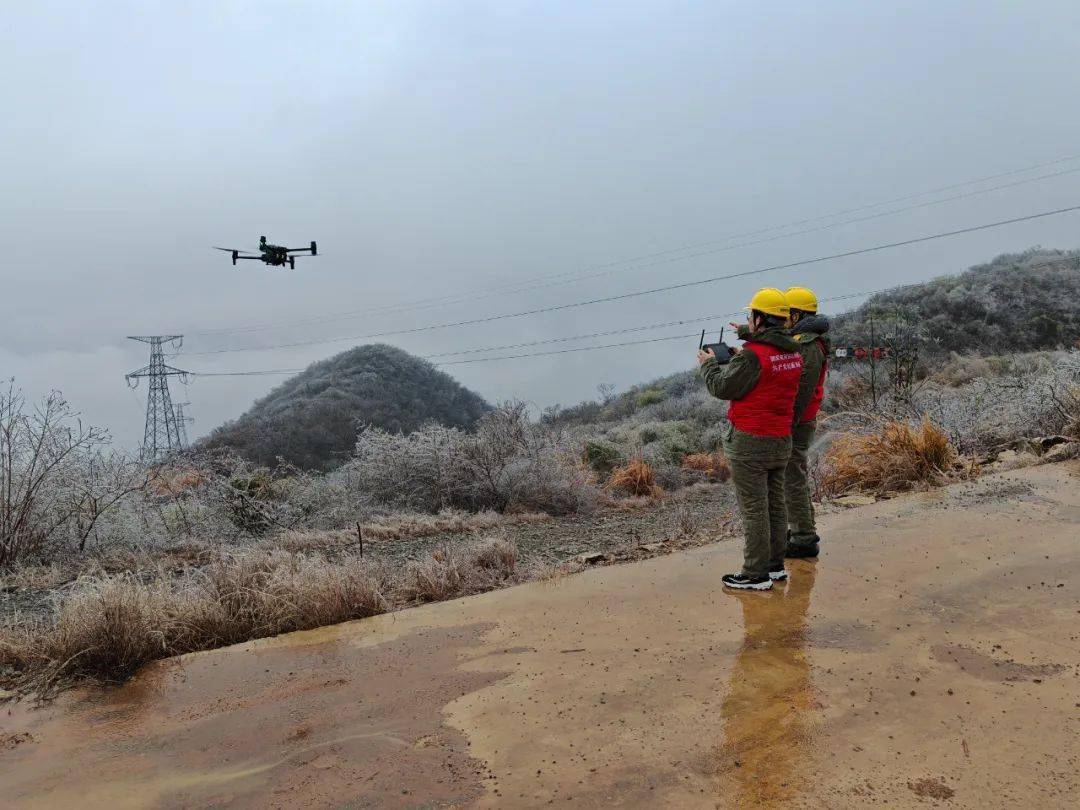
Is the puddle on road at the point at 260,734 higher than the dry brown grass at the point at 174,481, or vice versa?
the dry brown grass at the point at 174,481

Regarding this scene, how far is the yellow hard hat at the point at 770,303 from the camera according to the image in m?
4.81

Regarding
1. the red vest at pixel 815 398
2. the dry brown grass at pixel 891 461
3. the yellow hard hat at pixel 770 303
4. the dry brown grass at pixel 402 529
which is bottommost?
the dry brown grass at pixel 402 529

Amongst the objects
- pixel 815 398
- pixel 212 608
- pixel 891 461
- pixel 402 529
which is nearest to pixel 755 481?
pixel 815 398

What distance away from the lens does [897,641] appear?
393cm

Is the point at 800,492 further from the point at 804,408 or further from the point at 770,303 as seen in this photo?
the point at 770,303

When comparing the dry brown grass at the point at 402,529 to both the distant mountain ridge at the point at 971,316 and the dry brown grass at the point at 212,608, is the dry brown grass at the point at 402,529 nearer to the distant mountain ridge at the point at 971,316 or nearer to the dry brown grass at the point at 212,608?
the dry brown grass at the point at 212,608

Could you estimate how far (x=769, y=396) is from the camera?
15.8 feet

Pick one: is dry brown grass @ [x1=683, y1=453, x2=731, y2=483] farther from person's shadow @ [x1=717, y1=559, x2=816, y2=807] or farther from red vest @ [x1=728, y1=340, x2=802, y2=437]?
person's shadow @ [x1=717, y1=559, x2=816, y2=807]

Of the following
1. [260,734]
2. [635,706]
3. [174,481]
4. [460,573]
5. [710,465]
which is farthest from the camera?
[710,465]

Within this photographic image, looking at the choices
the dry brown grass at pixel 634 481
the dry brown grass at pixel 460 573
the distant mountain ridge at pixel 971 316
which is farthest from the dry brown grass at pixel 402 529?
the distant mountain ridge at pixel 971 316

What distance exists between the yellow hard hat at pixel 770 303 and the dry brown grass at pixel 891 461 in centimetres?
424

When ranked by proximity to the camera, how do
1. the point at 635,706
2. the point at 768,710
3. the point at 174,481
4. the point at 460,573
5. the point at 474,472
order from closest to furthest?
the point at 768,710 < the point at 635,706 < the point at 460,573 < the point at 174,481 < the point at 474,472

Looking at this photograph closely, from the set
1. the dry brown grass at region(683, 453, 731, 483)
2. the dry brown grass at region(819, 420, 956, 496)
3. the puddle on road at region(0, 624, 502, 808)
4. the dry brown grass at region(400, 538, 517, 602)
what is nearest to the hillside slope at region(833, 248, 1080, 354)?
the dry brown grass at region(683, 453, 731, 483)

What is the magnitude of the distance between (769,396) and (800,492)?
1.26 meters
